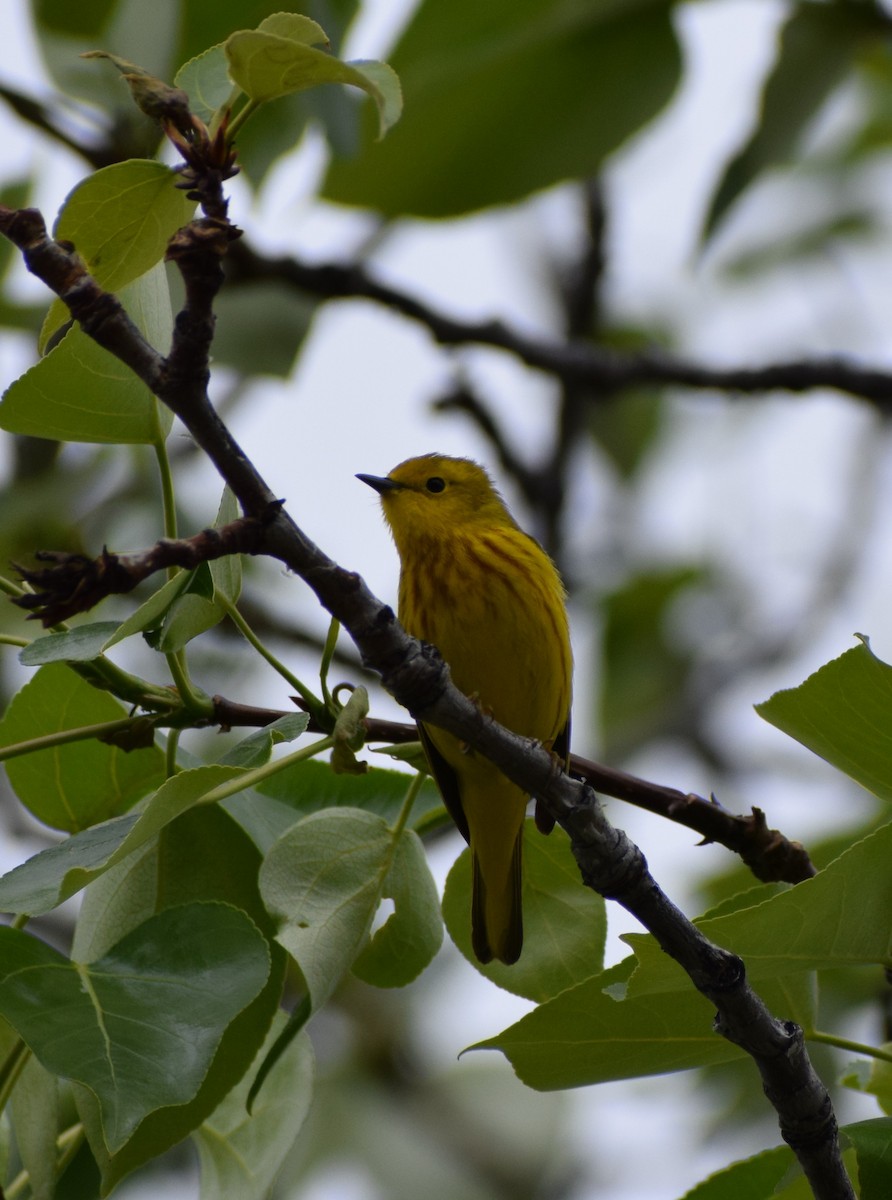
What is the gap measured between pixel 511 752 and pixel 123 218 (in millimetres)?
775

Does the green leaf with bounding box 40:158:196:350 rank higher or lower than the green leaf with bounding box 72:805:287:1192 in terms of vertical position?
higher

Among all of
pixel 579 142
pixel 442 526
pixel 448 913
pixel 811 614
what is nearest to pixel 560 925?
pixel 448 913

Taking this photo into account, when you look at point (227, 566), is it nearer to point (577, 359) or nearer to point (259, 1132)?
point (259, 1132)

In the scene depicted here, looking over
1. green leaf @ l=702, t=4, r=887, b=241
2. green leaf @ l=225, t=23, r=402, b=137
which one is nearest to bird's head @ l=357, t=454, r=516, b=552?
green leaf @ l=702, t=4, r=887, b=241

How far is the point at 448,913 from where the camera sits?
2.27 metres

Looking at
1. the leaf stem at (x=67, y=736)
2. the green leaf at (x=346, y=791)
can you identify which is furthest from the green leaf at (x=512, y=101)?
the leaf stem at (x=67, y=736)

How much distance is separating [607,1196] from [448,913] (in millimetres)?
5284

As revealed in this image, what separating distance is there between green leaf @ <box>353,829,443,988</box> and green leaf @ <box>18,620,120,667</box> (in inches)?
24.7

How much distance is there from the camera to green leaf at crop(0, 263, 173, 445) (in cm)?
168

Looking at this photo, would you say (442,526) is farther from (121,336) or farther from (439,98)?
(121,336)

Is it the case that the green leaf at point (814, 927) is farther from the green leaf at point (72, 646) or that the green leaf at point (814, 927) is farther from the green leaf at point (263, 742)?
the green leaf at point (72, 646)

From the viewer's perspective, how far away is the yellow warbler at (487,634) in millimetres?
3105

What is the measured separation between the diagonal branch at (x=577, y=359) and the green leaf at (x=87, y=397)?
2.49 m

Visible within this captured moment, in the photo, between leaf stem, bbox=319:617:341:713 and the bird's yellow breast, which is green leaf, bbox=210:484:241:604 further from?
the bird's yellow breast
